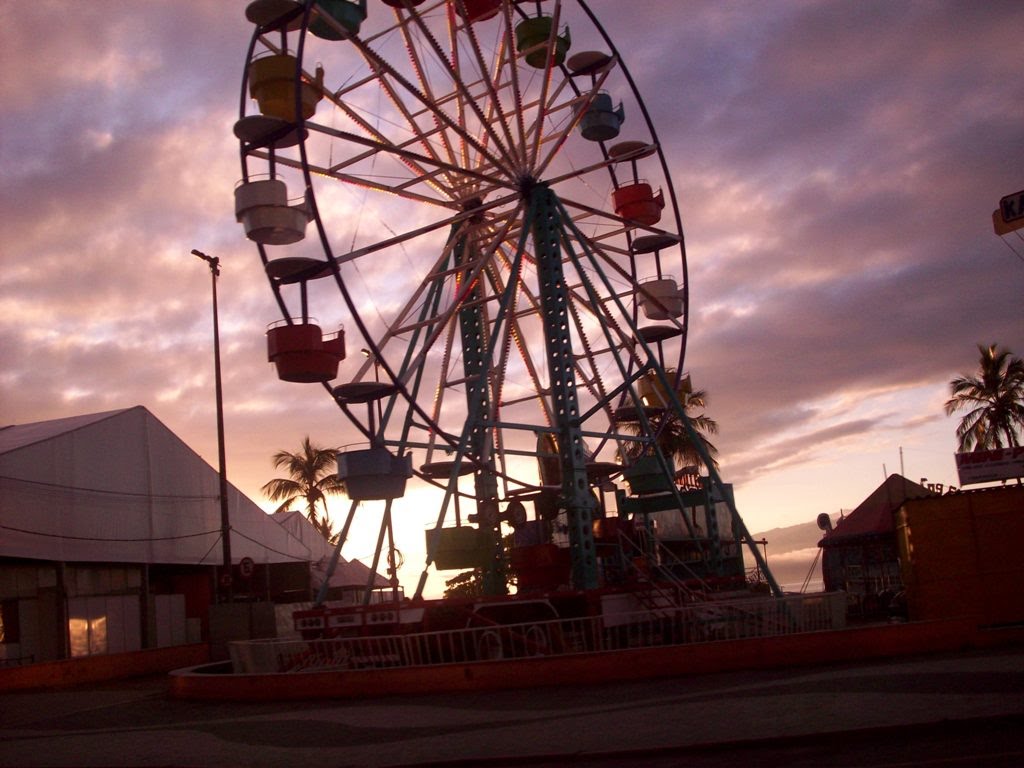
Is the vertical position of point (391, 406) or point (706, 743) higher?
point (391, 406)

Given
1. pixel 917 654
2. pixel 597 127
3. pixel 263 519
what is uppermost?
pixel 597 127

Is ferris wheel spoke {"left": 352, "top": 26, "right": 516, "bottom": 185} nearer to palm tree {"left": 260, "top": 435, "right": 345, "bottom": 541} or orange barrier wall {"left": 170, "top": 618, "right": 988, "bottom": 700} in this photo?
orange barrier wall {"left": 170, "top": 618, "right": 988, "bottom": 700}

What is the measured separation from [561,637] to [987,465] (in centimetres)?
2338

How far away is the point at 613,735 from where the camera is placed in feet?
32.2

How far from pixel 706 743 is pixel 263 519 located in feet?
103

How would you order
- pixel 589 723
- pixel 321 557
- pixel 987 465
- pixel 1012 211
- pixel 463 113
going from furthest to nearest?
pixel 321 557 → pixel 987 465 → pixel 463 113 → pixel 1012 211 → pixel 589 723

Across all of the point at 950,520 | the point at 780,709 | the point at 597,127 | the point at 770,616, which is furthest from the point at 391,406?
the point at 780,709

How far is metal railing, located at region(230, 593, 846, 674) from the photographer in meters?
16.6

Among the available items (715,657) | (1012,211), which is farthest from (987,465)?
(715,657)

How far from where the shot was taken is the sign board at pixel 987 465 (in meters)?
34.2

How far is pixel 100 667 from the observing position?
998 inches

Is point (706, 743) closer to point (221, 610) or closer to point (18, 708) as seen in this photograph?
point (18, 708)

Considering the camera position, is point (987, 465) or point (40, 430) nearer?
point (40, 430)

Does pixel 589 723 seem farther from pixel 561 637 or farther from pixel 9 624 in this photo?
pixel 9 624
